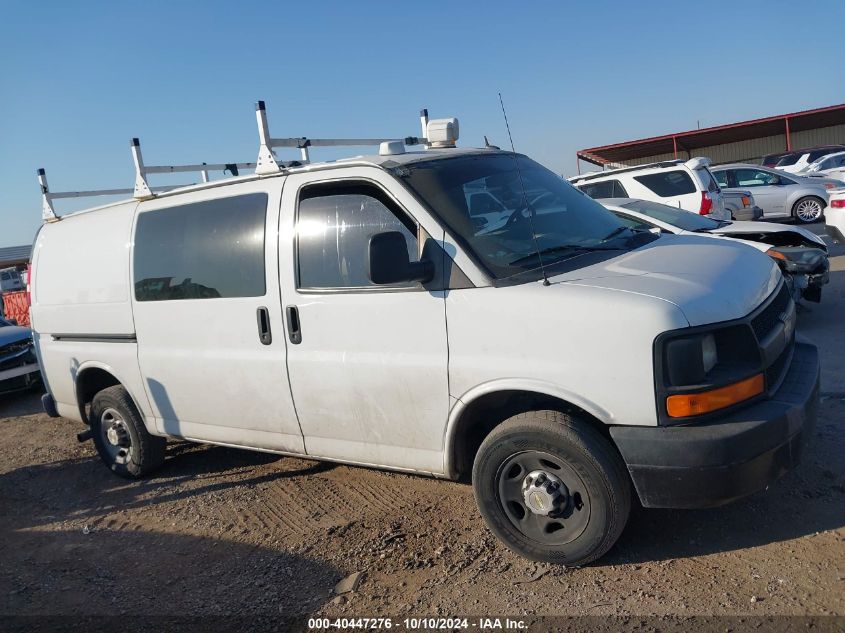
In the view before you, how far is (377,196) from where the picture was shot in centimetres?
388

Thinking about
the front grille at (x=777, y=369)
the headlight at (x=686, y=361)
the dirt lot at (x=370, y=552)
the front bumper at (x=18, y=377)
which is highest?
the headlight at (x=686, y=361)

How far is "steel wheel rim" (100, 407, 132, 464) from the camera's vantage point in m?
5.64

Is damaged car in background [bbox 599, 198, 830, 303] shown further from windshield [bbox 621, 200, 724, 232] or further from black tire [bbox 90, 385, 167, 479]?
black tire [bbox 90, 385, 167, 479]

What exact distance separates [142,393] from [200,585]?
185 cm

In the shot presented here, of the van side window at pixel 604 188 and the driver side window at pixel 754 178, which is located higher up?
the van side window at pixel 604 188

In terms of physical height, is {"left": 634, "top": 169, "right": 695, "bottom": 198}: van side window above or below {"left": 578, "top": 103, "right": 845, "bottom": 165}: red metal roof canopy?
below

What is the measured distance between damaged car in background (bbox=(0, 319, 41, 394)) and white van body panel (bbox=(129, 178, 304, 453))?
18.2ft

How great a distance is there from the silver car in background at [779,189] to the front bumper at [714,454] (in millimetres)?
15453

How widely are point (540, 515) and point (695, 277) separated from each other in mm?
1382

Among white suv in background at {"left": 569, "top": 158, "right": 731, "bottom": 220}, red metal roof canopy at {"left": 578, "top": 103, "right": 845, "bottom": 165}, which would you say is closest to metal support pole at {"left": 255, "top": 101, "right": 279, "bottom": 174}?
white suv in background at {"left": 569, "top": 158, "right": 731, "bottom": 220}

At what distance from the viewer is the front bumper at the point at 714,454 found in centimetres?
301

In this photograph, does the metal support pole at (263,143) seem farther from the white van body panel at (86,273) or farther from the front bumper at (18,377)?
the front bumper at (18,377)

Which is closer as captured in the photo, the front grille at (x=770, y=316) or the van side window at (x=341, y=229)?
the front grille at (x=770, y=316)

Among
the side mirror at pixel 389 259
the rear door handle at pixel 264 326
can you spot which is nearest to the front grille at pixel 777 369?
the side mirror at pixel 389 259
